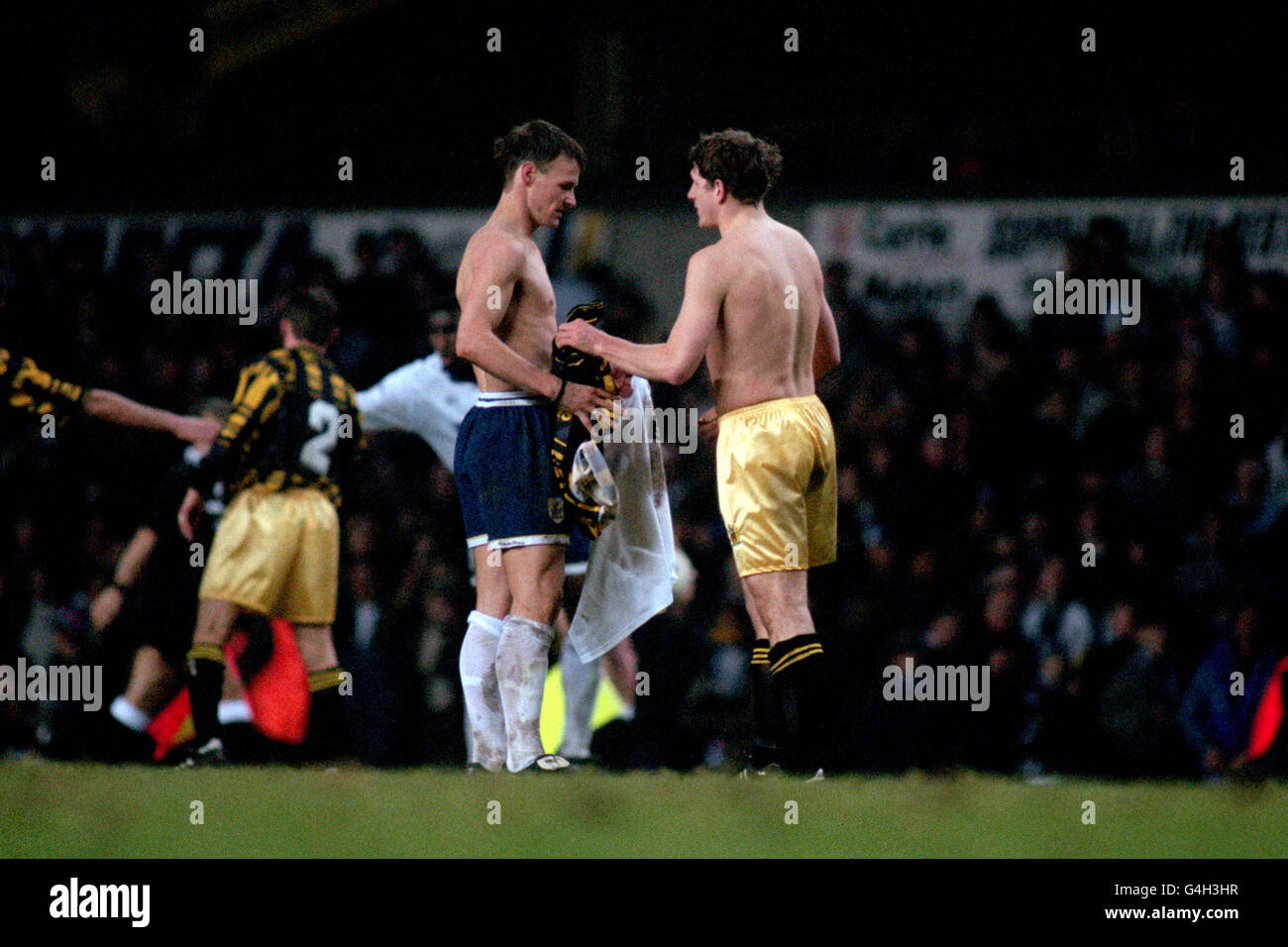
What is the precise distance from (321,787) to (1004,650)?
4.98m

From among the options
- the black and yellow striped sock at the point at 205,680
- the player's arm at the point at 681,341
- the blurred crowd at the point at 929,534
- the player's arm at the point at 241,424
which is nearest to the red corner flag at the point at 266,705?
the blurred crowd at the point at 929,534

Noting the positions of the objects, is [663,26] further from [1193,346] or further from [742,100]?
[1193,346]

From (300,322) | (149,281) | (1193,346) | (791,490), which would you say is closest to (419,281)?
(149,281)

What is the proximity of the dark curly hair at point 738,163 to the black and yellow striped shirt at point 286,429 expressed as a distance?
7.35 ft

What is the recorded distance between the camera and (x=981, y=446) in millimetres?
10117

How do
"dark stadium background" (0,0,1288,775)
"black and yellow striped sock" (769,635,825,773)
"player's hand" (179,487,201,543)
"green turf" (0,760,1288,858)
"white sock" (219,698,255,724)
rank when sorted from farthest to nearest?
"dark stadium background" (0,0,1288,775) → "white sock" (219,698,255,724) → "player's hand" (179,487,201,543) → "black and yellow striped sock" (769,635,825,773) → "green turf" (0,760,1288,858)

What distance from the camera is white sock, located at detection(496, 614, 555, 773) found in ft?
18.9

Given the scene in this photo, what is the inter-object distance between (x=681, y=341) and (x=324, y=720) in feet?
8.24

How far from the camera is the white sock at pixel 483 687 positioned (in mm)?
6008

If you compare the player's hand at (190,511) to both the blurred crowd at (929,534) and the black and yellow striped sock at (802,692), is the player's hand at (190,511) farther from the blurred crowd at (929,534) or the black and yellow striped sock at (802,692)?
the black and yellow striped sock at (802,692)

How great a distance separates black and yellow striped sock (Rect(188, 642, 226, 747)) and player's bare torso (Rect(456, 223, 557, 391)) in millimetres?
1963

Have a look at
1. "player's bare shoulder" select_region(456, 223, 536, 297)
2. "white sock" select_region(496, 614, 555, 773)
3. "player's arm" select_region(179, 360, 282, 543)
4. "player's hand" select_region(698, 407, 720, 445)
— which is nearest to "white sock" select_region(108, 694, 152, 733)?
"player's arm" select_region(179, 360, 282, 543)

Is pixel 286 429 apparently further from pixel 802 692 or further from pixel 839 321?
pixel 839 321

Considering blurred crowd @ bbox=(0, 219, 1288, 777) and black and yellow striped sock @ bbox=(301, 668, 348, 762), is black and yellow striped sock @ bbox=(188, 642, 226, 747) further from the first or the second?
blurred crowd @ bbox=(0, 219, 1288, 777)
